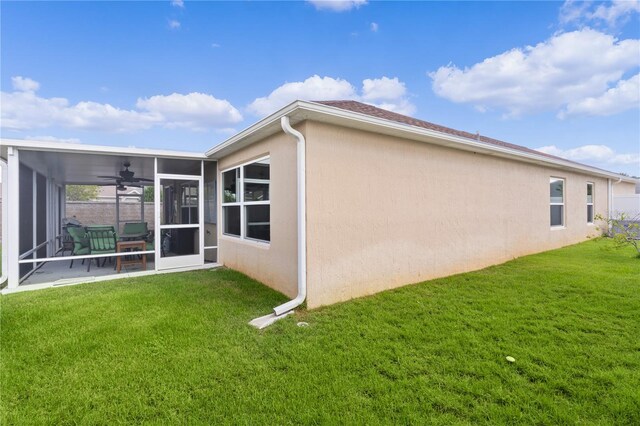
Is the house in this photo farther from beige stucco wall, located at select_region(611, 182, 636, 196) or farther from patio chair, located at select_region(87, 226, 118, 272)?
beige stucco wall, located at select_region(611, 182, 636, 196)

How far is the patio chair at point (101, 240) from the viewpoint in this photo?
7465 mm

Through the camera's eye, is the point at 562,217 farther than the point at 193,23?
Yes

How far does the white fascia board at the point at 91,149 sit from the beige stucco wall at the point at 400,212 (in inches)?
127

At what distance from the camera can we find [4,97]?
1061cm

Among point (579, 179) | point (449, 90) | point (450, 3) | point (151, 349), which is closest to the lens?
point (151, 349)

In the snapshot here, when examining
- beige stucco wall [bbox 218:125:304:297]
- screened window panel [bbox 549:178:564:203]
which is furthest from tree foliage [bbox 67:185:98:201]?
screened window panel [bbox 549:178:564:203]

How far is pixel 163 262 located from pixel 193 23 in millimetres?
7212

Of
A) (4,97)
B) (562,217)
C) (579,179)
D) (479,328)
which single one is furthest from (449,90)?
(4,97)

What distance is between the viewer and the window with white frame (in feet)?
20.0

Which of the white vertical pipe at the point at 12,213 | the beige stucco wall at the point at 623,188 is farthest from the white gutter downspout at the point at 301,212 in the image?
the beige stucco wall at the point at 623,188

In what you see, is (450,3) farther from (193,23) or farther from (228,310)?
(228,310)

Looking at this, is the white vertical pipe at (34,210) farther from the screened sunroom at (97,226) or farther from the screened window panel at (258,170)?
the screened window panel at (258,170)

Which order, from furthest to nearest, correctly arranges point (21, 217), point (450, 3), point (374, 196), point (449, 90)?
point (449, 90) < point (450, 3) < point (21, 217) < point (374, 196)

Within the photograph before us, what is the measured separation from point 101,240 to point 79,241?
0.92m
